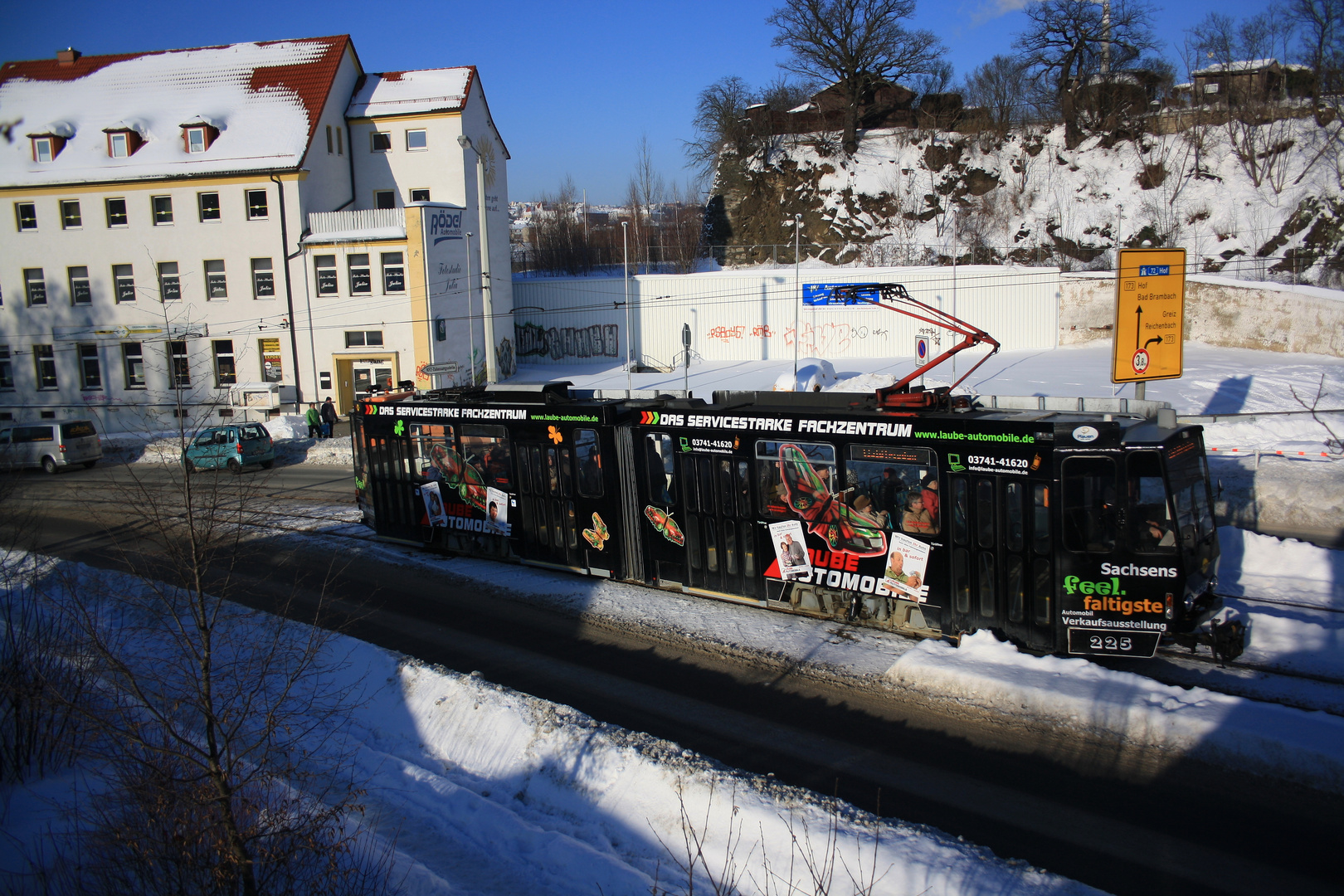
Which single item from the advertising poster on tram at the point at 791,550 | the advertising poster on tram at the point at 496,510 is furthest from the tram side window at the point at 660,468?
the advertising poster on tram at the point at 496,510

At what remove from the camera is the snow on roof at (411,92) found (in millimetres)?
37156

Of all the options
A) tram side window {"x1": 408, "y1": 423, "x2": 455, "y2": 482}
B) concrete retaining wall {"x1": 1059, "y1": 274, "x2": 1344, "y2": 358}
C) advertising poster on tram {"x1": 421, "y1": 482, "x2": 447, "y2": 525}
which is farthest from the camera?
concrete retaining wall {"x1": 1059, "y1": 274, "x2": 1344, "y2": 358}

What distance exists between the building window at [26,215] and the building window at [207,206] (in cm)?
875

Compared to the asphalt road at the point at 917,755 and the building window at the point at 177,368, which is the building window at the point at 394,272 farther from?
the asphalt road at the point at 917,755

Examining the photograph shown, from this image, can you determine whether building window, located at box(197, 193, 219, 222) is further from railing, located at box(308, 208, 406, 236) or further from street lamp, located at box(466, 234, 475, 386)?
street lamp, located at box(466, 234, 475, 386)

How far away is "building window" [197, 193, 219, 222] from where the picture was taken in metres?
34.7

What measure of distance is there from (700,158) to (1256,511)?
49.5 m

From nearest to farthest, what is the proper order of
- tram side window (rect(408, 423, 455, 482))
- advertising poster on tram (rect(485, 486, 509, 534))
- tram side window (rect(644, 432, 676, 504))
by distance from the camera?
tram side window (rect(644, 432, 676, 504))
advertising poster on tram (rect(485, 486, 509, 534))
tram side window (rect(408, 423, 455, 482))

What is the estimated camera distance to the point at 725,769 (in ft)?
23.9

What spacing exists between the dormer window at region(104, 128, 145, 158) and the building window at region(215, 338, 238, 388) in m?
9.65

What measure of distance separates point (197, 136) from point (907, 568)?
125 ft

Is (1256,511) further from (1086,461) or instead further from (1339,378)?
(1339,378)

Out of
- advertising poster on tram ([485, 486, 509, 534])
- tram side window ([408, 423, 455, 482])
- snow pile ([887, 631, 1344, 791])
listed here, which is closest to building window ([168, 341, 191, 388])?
tram side window ([408, 423, 455, 482])

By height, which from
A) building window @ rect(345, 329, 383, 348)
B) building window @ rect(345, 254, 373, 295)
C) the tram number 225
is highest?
building window @ rect(345, 254, 373, 295)
